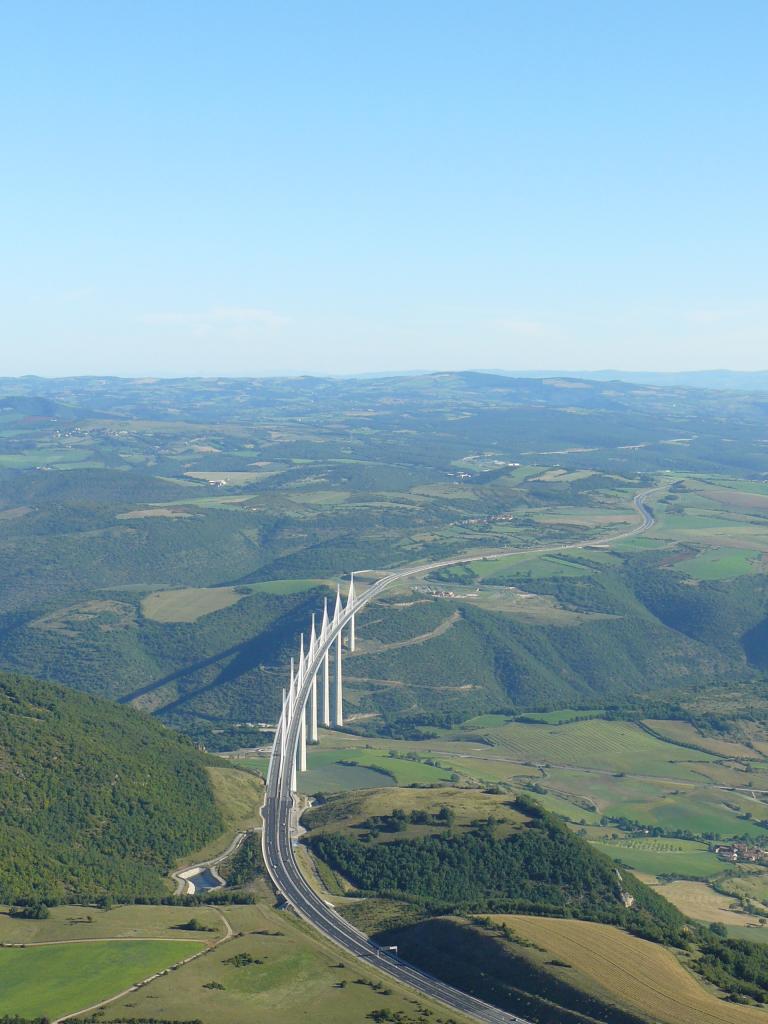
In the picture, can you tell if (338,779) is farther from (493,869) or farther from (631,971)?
(631,971)

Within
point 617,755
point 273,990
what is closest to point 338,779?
point 617,755

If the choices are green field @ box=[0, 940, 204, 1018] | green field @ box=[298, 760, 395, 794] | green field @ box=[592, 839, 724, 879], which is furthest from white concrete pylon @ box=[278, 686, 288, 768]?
green field @ box=[0, 940, 204, 1018]

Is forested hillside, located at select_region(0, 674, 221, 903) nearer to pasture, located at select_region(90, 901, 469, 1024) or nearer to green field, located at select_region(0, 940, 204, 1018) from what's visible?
green field, located at select_region(0, 940, 204, 1018)

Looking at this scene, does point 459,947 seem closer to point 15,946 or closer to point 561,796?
point 15,946

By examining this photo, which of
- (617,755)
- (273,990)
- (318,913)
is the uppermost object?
(273,990)

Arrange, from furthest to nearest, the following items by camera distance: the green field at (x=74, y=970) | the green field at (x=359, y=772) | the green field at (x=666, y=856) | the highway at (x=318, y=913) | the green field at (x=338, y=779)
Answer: the green field at (x=359, y=772), the green field at (x=338, y=779), the green field at (x=666, y=856), the highway at (x=318, y=913), the green field at (x=74, y=970)

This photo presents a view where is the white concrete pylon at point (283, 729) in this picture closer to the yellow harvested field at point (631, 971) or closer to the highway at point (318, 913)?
the highway at point (318, 913)

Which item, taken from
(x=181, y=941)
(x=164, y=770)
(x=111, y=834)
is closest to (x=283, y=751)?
(x=164, y=770)

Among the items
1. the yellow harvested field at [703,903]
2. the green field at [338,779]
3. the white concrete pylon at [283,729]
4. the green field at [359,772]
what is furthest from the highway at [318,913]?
the yellow harvested field at [703,903]
